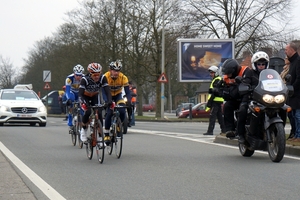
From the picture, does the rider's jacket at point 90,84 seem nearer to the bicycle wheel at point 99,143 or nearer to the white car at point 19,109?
the bicycle wheel at point 99,143

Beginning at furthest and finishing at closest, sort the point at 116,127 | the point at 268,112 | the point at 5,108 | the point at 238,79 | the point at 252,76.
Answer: the point at 5,108
the point at 116,127
the point at 252,76
the point at 238,79
the point at 268,112

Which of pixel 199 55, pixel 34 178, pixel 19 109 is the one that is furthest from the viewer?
pixel 199 55

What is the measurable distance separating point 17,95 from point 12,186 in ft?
59.5

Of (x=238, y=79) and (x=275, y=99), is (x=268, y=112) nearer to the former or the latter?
(x=275, y=99)

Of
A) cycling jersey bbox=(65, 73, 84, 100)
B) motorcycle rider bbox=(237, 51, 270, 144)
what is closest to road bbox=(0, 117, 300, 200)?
motorcycle rider bbox=(237, 51, 270, 144)

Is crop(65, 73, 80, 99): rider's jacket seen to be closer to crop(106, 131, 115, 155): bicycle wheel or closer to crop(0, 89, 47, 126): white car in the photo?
crop(106, 131, 115, 155): bicycle wheel

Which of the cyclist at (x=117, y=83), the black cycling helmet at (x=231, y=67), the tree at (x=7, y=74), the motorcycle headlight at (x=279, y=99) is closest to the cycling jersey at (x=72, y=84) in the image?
the cyclist at (x=117, y=83)

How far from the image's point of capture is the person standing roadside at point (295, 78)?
12.8m

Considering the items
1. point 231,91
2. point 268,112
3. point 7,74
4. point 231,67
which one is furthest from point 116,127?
point 7,74

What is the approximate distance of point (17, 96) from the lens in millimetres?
26203

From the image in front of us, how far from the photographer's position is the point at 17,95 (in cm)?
2628

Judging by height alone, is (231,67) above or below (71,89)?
above

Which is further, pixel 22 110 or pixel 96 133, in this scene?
pixel 22 110

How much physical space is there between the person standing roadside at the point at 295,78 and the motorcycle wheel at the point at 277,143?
2508 millimetres
